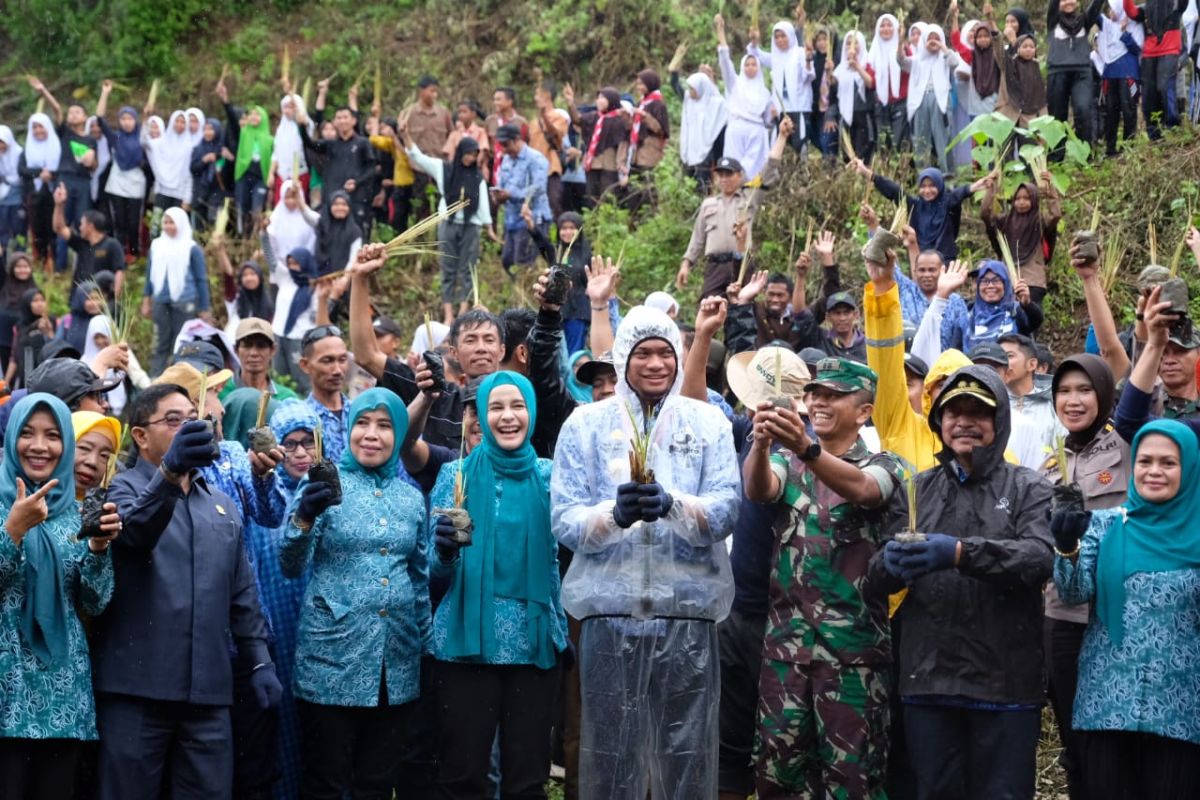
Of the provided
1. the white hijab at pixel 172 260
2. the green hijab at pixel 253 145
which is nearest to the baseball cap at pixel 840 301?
the white hijab at pixel 172 260

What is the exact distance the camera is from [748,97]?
15.6 m

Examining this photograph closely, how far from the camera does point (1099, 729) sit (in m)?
5.20

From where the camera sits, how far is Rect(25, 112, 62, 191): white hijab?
17672 mm

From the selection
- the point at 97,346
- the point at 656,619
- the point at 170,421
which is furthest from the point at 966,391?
the point at 97,346

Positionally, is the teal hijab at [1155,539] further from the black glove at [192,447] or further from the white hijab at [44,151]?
the white hijab at [44,151]

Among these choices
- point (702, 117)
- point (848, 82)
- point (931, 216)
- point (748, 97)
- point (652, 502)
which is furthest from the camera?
point (702, 117)

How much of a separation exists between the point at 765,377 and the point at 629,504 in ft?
4.67

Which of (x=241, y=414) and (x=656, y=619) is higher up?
(x=241, y=414)

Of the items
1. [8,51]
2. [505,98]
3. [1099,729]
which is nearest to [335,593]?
[1099,729]

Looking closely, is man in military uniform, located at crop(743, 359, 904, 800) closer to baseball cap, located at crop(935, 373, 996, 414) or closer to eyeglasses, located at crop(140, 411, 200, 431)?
baseball cap, located at crop(935, 373, 996, 414)

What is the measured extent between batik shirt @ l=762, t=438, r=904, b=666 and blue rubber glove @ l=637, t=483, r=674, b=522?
63 centimetres

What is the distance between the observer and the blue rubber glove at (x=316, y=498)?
5520 mm

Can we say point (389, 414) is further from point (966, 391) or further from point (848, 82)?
point (848, 82)

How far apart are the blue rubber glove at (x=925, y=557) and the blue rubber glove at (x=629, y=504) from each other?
0.88 meters
